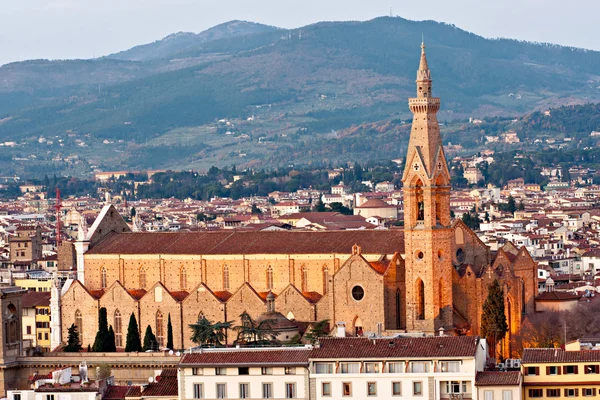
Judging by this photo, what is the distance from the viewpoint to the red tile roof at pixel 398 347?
4772cm

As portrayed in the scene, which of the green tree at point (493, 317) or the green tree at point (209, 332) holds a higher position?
the green tree at point (493, 317)

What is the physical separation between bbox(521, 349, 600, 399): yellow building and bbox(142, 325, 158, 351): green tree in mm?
24456

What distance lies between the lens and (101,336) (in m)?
69.1

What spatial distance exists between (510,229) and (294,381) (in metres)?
73.3

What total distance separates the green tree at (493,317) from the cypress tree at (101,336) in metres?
13.2

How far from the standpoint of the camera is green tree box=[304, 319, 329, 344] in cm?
6380

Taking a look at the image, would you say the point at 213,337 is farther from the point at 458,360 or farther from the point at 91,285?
the point at 458,360

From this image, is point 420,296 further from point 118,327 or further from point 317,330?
point 118,327

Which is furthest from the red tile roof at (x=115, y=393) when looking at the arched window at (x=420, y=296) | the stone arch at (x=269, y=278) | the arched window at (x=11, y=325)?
the stone arch at (x=269, y=278)

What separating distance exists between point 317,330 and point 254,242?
6.99 meters

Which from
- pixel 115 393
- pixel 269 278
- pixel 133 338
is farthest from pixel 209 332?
pixel 115 393

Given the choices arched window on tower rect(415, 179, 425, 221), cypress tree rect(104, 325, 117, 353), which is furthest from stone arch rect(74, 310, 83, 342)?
arched window on tower rect(415, 179, 425, 221)

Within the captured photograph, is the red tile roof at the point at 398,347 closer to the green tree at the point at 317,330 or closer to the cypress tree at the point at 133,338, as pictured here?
the green tree at the point at 317,330

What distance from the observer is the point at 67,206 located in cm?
19875
